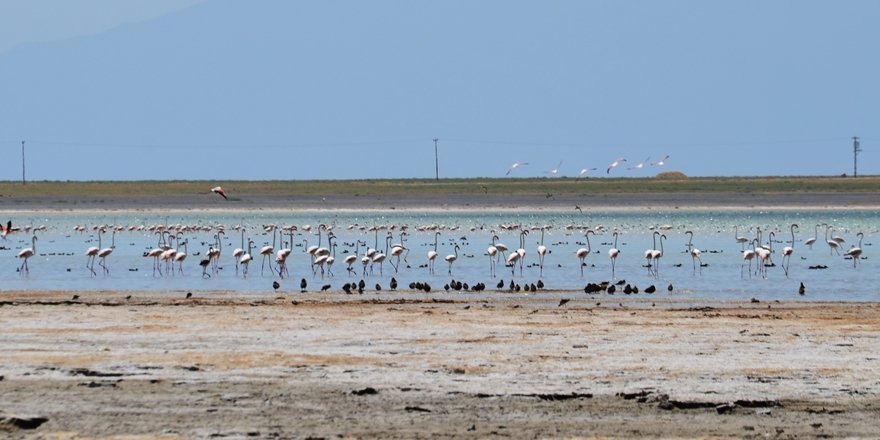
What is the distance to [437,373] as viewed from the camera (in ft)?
36.5

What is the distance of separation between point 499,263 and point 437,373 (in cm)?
1830

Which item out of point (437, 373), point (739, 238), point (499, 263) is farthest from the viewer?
point (739, 238)

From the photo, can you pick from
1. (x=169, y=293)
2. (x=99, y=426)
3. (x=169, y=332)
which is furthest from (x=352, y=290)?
(x=99, y=426)

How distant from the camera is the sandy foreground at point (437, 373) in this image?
9.06 meters

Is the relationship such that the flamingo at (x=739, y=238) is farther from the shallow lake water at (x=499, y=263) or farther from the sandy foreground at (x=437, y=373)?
the sandy foreground at (x=437, y=373)

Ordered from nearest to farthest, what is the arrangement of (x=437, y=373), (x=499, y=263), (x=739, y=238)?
(x=437, y=373)
(x=499, y=263)
(x=739, y=238)

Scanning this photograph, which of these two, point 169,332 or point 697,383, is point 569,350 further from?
point 169,332

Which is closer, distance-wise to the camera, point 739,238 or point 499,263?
point 499,263

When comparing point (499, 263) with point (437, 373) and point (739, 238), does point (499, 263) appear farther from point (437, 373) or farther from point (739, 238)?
point (437, 373)

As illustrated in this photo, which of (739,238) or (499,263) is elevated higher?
(739,238)

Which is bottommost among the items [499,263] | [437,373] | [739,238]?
[499,263]

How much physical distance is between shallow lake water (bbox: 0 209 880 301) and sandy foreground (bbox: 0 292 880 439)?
237 inches

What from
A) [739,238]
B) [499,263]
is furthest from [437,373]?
[739,238]

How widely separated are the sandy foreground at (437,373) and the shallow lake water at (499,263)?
602 centimetres
